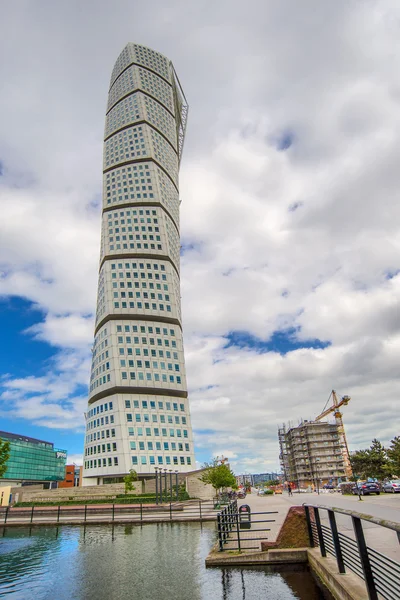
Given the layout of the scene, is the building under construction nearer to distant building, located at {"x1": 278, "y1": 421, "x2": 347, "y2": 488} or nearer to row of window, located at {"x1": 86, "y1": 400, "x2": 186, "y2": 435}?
distant building, located at {"x1": 278, "y1": 421, "x2": 347, "y2": 488}

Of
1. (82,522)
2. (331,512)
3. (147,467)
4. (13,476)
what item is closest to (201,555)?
(331,512)

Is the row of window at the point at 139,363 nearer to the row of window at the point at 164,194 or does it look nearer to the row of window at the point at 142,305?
the row of window at the point at 142,305

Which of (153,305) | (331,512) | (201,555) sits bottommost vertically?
(201,555)

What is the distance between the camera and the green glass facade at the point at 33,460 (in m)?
136

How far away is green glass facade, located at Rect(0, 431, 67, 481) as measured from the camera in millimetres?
135625

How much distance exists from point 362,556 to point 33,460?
163003 millimetres

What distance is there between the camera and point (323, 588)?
955 centimetres

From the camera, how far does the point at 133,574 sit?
12.6 meters

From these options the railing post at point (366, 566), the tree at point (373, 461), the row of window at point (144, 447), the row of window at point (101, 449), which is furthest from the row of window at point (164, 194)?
the railing post at point (366, 566)

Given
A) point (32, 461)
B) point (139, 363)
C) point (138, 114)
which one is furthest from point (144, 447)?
point (138, 114)

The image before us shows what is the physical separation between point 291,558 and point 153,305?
3341 inches

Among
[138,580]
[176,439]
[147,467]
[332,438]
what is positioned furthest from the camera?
[332,438]

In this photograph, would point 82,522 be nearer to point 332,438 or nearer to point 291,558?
point 291,558

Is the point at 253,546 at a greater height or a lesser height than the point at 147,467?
lesser
